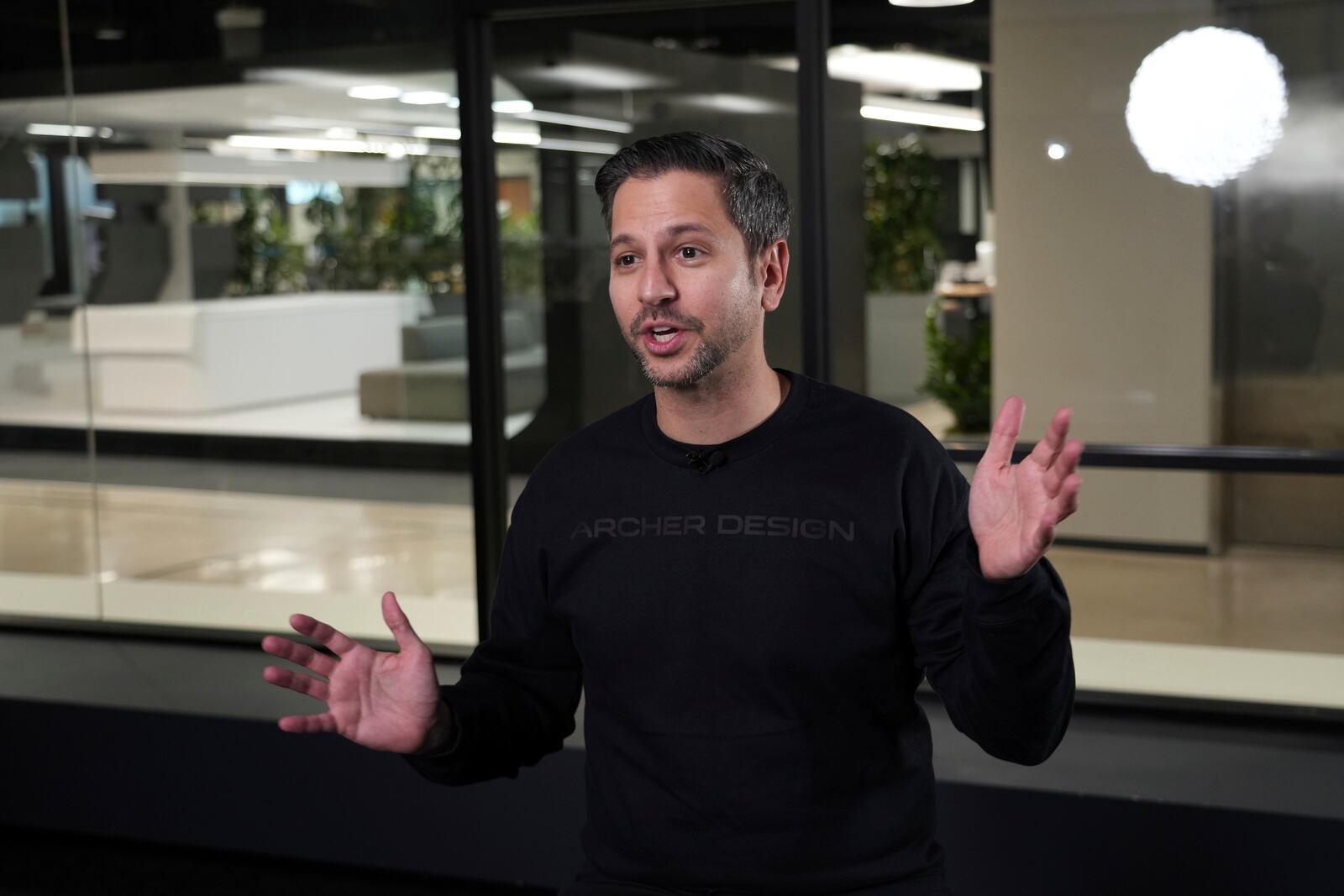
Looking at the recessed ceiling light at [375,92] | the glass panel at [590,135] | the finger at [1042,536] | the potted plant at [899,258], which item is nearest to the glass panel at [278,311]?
the recessed ceiling light at [375,92]

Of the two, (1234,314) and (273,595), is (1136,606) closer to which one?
(1234,314)

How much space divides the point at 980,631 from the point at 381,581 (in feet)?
9.62

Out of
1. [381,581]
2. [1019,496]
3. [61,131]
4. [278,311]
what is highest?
[61,131]

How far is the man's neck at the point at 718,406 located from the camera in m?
1.98

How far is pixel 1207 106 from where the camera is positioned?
3.42 m

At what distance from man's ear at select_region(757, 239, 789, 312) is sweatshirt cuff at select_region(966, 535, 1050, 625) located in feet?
1.65

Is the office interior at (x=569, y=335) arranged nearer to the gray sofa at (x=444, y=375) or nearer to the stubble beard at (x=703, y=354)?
the gray sofa at (x=444, y=375)

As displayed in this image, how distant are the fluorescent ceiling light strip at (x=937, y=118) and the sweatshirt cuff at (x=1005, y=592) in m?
2.14

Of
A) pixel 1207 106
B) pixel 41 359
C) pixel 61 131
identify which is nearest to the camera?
pixel 1207 106

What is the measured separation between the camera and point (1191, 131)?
3436 mm

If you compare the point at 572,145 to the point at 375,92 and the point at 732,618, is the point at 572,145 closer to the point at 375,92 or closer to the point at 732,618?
the point at 375,92

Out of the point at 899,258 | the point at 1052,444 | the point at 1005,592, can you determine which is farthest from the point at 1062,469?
the point at 899,258

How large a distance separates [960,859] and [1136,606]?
85 centimetres

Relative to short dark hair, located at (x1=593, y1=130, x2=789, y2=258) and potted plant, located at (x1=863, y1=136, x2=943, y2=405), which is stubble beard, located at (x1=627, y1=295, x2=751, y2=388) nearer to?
short dark hair, located at (x1=593, y1=130, x2=789, y2=258)
